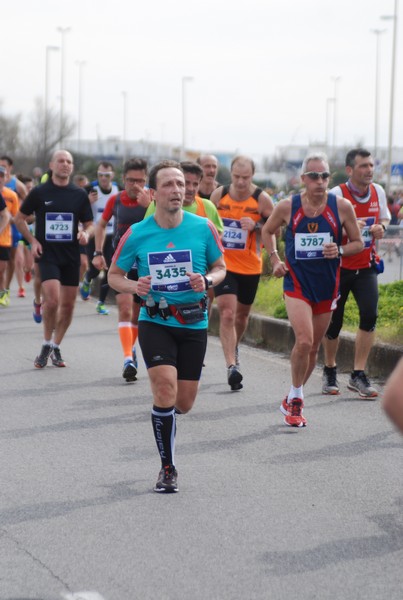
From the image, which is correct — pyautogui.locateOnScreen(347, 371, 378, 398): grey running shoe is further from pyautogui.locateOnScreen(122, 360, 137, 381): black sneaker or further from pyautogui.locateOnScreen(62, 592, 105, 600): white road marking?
pyautogui.locateOnScreen(62, 592, 105, 600): white road marking

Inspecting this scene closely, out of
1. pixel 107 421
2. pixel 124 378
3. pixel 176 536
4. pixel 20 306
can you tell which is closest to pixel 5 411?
pixel 107 421

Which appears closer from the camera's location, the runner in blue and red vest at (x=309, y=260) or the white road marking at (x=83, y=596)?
the white road marking at (x=83, y=596)

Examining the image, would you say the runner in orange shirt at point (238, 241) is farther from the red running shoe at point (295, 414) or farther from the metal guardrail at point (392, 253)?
the metal guardrail at point (392, 253)

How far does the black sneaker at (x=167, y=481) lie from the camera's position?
6.38 metres

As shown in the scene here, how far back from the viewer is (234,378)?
10047 mm

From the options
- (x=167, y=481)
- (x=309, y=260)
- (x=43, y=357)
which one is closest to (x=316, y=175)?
(x=309, y=260)

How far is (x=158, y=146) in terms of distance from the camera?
105 meters

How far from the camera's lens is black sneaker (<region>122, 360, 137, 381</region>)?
34.0 feet

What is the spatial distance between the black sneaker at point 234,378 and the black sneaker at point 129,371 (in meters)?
0.86

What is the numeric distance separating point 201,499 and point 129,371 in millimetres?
4197

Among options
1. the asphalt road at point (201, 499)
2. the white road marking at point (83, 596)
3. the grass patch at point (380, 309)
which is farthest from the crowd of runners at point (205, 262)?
the white road marking at point (83, 596)

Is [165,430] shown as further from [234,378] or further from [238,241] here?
[238,241]

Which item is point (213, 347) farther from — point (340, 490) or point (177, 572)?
point (177, 572)

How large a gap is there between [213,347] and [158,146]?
9319cm
